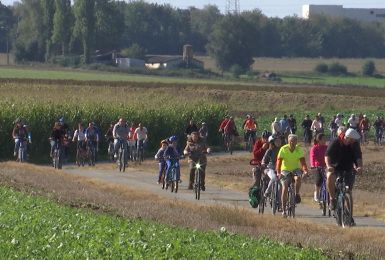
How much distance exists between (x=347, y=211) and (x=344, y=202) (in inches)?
6.9

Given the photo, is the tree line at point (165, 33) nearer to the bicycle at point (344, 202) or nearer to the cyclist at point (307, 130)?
the cyclist at point (307, 130)

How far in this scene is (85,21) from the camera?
139250 mm

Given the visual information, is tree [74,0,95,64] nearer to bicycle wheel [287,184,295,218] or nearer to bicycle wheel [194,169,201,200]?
bicycle wheel [194,169,201,200]

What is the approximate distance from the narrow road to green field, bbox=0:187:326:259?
5.87 metres

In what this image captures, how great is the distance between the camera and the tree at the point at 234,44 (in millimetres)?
146500

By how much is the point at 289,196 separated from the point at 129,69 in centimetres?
11938

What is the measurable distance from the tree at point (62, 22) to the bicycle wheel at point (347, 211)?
121 m

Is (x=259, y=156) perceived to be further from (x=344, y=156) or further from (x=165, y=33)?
(x=165, y=33)

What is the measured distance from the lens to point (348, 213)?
67.5ft

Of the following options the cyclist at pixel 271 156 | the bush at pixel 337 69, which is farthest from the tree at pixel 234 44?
the cyclist at pixel 271 156

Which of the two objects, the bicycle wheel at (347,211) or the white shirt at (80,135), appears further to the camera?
the white shirt at (80,135)

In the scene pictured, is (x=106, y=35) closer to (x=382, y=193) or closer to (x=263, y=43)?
(x=263, y=43)

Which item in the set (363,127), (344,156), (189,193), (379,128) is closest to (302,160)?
(344,156)

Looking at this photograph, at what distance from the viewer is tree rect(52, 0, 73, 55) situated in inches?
5522
